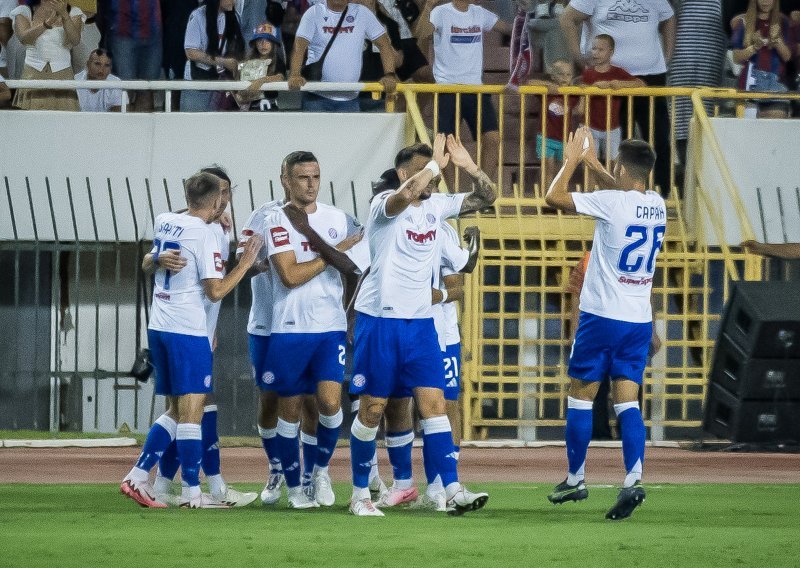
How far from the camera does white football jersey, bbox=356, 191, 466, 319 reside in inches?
400

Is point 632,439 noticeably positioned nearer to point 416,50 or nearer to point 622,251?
point 622,251

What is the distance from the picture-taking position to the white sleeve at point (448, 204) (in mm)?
10422

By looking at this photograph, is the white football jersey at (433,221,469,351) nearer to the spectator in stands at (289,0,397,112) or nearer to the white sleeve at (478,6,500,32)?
the spectator in stands at (289,0,397,112)

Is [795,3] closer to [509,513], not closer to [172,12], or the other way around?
[172,12]

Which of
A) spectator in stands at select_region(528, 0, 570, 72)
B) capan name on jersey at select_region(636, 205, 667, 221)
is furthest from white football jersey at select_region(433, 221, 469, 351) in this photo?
spectator in stands at select_region(528, 0, 570, 72)

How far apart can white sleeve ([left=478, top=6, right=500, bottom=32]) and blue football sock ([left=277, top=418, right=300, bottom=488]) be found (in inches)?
311

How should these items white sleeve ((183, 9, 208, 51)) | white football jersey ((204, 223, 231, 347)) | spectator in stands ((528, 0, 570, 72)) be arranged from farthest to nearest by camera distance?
spectator in stands ((528, 0, 570, 72)), white sleeve ((183, 9, 208, 51)), white football jersey ((204, 223, 231, 347))

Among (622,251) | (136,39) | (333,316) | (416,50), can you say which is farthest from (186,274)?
(136,39)

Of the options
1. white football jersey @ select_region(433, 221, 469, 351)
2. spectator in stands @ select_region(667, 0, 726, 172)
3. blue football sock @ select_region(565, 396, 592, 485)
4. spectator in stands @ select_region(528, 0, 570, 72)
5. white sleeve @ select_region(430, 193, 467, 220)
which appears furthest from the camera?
spectator in stands @ select_region(528, 0, 570, 72)

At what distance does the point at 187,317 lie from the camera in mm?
10703

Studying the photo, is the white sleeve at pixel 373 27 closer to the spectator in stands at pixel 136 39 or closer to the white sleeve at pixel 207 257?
the spectator in stands at pixel 136 39

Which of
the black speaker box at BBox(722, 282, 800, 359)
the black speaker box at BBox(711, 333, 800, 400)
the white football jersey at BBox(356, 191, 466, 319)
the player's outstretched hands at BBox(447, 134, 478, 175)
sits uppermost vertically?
the player's outstretched hands at BBox(447, 134, 478, 175)

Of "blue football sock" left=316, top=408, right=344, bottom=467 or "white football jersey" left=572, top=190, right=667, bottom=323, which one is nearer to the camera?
"white football jersey" left=572, top=190, right=667, bottom=323

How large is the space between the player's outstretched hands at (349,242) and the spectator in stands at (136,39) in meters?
7.89
